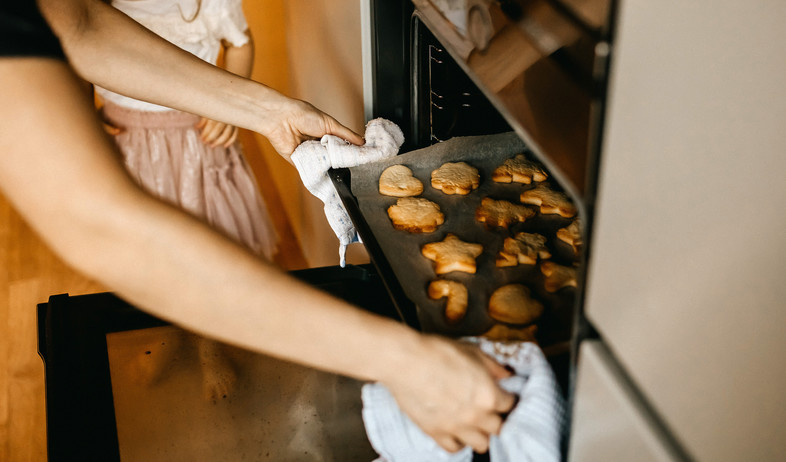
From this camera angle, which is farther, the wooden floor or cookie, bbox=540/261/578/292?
the wooden floor

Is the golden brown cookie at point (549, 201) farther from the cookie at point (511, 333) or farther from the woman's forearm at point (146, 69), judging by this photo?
the woman's forearm at point (146, 69)

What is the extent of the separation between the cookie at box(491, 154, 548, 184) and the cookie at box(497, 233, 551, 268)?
0.54ft

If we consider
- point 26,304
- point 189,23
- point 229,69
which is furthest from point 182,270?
point 26,304

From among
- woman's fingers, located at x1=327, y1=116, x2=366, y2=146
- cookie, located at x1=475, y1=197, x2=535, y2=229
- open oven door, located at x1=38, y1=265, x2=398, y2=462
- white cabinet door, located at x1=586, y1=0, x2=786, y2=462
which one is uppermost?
white cabinet door, located at x1=586, y1=0, x2=786, y2=462

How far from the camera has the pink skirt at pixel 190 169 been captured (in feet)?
6.01

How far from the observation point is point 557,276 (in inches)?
33.1

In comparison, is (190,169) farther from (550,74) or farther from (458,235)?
(550,74)

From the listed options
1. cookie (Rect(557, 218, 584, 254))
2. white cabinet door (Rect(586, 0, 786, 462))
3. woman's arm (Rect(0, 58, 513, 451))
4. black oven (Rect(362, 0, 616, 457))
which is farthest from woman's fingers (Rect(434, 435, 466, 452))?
cookie (Rect(557, 218, 584, 254))

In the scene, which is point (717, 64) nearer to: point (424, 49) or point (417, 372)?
point (417, 372)

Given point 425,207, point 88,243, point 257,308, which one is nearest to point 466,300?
point 425,207

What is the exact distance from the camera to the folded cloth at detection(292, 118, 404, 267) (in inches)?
40.1

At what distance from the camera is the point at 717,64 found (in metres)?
0.35

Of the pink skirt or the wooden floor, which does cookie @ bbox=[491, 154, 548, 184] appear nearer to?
the pink skirt

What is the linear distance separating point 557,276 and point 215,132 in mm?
1310
